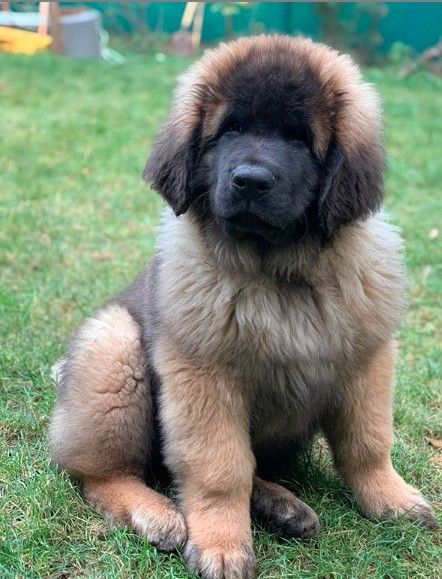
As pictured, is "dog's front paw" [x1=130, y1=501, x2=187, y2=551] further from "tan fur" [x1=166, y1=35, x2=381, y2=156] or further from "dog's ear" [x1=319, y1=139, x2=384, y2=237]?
"tan fur" [x1=166, y1=35, x2=381, y2=156]

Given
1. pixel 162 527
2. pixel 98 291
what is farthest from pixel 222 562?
pixel 98 291

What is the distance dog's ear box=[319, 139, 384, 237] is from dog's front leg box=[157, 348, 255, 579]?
2.07 ft

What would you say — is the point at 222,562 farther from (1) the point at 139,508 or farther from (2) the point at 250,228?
(2) the point at 250,228

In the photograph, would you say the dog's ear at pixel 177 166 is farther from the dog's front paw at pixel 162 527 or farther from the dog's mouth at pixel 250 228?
the dog's front paw at pixel 162 527

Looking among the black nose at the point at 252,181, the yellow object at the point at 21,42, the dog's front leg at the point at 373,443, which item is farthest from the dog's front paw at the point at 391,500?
the yellow object at the point at 21,42

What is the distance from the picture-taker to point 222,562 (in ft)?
8.68

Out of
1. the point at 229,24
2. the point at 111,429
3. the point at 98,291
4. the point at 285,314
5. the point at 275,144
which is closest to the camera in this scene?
the point at 275,144

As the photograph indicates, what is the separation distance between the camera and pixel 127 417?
2975 mm

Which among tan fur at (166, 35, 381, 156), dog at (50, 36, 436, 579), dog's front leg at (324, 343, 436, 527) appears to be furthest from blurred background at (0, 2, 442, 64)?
dog's front leg at (324, 343, 436, 527)

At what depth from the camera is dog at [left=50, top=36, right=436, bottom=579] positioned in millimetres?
2670

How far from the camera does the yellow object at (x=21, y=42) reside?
14227 mm

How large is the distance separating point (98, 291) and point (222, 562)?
275 centimetres

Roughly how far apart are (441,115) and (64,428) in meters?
8.72

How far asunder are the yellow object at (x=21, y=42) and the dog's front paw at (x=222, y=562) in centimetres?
1272
